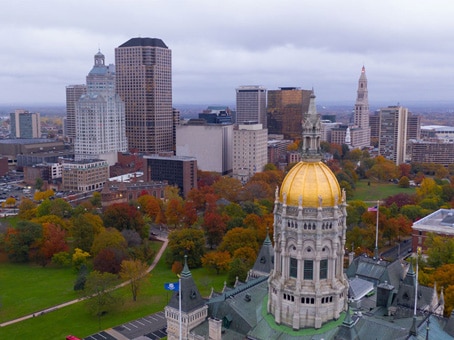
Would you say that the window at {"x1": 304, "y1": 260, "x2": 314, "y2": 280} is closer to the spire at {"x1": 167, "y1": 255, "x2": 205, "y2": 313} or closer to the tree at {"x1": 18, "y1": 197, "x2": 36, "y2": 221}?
the spire at {"x1": 167, "y1": 255, "x2": 205, "y2": 313}

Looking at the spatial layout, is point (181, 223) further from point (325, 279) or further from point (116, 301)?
point (325, 279)

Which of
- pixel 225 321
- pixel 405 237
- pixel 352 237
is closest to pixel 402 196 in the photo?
pixel 405 237

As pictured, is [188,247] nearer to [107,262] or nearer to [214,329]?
[107,262]

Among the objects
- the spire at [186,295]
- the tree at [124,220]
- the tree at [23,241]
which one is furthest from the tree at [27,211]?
the spire at [186,295]

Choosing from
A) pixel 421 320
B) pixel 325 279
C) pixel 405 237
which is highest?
pixel 325 279

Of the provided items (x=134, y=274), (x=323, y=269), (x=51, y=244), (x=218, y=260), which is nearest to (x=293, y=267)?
(x=323, y=269)

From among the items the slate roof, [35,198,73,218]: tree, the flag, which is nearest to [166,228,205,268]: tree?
the slate roof

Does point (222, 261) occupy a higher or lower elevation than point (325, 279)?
lower
